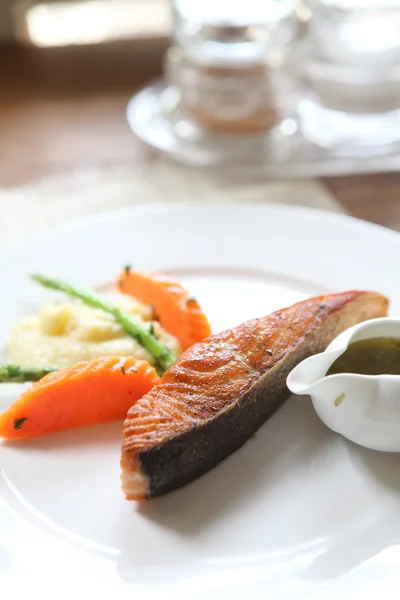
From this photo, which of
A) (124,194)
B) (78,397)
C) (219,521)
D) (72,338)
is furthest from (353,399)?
(124,194)

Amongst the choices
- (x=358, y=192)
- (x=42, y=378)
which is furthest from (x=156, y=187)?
(x=42, y=378)

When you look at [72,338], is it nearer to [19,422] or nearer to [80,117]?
[19,422]

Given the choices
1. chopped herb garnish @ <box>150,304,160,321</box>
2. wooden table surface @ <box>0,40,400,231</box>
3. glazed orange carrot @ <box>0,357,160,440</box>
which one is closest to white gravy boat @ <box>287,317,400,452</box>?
glazed orange carrot @ <box>0,357,160,440</box>

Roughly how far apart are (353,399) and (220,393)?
1.41 feet

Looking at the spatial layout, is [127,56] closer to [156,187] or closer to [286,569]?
[156,187]

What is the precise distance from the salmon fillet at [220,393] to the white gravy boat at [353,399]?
187 millimetres

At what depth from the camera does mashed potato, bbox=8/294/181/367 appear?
9.35 feet

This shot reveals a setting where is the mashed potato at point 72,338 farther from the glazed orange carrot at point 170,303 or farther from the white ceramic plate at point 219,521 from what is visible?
the white ceramic plate at point 219,521

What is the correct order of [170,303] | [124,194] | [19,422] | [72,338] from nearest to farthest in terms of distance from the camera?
[19,422] → [72,338] → [170,303] → [124,194]

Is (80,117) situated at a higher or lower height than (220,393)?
higher

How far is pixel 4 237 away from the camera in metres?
3.90

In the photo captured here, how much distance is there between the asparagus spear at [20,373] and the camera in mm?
2748

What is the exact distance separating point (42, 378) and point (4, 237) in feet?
4.64

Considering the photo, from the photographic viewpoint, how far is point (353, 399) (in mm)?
2320
